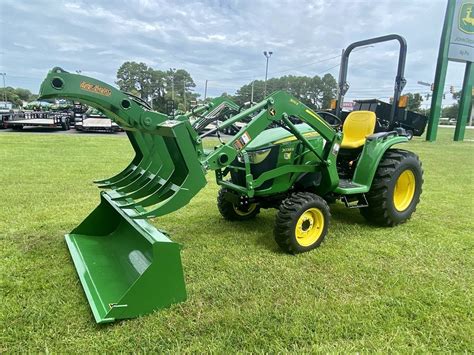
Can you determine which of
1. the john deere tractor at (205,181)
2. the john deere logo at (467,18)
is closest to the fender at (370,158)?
the john deere tractor at (205,181)

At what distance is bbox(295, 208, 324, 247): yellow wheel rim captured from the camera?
361 centimetres

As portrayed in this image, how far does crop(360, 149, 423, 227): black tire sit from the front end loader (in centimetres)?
1

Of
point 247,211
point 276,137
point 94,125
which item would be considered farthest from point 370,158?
point 94,125

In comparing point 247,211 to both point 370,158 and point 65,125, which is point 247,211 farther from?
point 65,125

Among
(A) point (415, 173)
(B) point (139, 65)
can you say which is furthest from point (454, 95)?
(A) point (415, 173)

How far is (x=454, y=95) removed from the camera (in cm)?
8312

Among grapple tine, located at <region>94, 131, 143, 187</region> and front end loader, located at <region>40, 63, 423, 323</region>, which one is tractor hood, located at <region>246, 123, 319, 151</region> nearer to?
front end loader, located at <region>40, 63, 423, 323</region>

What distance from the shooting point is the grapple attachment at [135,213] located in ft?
8.04

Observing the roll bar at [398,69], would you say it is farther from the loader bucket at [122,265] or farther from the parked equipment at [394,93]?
the loader bucket at [122,265]

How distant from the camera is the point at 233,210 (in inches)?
179

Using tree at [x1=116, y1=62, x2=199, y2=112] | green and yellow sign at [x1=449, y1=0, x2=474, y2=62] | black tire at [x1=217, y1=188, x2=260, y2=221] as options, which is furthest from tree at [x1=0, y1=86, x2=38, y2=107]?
black tire at [x1=217, y1=188, x2=260, y2=221]

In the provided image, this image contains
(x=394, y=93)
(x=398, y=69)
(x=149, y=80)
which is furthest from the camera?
(x=149, y=80)

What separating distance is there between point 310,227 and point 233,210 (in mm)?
1173

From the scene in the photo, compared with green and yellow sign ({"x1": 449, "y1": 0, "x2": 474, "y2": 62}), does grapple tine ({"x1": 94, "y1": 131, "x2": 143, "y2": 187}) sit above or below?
below
